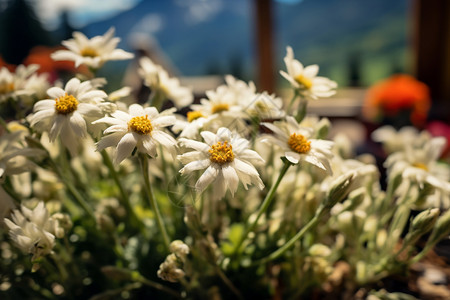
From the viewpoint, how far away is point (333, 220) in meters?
0.52

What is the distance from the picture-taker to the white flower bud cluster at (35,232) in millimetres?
362

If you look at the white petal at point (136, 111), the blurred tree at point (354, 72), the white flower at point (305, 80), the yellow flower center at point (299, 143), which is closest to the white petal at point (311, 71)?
the white flower at point (305, 80)

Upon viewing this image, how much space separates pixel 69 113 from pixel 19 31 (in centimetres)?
305

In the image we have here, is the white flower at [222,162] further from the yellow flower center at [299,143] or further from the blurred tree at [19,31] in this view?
the blurred tree at [19,31]

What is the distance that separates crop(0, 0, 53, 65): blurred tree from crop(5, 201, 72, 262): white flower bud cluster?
2.75 metres

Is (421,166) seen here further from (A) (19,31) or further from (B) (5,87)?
(A) (19,31)

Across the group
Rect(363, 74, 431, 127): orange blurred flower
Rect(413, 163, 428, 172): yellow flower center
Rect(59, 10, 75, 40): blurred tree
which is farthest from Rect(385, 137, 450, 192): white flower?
Rect(59, 10, 75, 40): blurred tree

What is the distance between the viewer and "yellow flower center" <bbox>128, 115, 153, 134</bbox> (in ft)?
1.14

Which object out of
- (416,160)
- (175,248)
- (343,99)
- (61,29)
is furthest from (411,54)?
(61,29)

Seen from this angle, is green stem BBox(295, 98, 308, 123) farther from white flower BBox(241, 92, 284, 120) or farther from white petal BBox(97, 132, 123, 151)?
white petal BBox(97, 132, 123, 151)

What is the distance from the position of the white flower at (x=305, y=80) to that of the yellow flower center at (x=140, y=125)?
19 centimetres

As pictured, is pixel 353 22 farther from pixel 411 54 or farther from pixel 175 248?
pixel 175 248

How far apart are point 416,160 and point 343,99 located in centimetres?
182

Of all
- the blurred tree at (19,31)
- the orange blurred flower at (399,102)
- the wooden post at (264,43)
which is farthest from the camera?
the blurred tree at (19,31)
